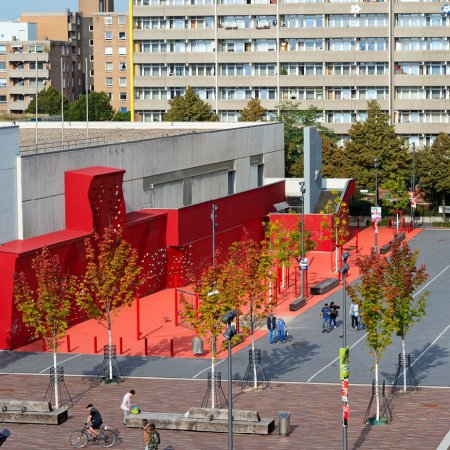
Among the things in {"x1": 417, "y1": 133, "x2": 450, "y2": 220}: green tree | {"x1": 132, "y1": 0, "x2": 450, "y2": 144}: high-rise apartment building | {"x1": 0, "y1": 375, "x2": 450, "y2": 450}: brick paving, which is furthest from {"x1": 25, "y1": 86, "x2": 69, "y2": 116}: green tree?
{"x1": 0, "y1": 375, "x2": 450, "y2": 450}: brick paving

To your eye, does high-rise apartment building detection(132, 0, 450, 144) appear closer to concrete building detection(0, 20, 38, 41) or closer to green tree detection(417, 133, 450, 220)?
green tree detection(417, 133, 450, 220)

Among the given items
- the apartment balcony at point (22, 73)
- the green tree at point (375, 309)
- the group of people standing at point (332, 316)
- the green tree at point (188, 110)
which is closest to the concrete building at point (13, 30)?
the apartment balcony at point (22, 73)

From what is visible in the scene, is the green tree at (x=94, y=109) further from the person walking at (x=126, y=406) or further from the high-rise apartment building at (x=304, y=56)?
the person walking at (x=126, y=406)

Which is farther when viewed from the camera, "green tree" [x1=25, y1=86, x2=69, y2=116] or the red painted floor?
"green tree" [x1=25, y1=86, x2=69, y2=116]

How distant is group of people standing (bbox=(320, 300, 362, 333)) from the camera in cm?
6178

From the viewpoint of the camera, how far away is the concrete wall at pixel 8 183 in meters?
63.0

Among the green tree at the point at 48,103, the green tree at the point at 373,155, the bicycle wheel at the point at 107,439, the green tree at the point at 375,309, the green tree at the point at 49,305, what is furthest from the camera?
the green tree at the point at 48,103

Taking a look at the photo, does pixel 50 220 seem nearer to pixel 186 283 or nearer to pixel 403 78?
pixel 186 283

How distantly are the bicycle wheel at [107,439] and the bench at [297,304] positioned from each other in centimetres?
2602

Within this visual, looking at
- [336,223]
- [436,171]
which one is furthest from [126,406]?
[436,171]

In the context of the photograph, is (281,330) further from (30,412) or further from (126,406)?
(30,412)

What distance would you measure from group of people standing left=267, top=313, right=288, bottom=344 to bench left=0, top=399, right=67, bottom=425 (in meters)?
15.4

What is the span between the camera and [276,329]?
59.9m

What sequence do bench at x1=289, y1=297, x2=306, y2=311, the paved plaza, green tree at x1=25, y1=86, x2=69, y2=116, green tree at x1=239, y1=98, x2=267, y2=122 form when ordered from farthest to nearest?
green tree at x1=25, y1=86, x2=69, y2=116 < green tree at x1=239, y1=98, x2=267, y2=122 < bench at x1=289, y1=297, x2=306, y2=311 < the paved plaza
